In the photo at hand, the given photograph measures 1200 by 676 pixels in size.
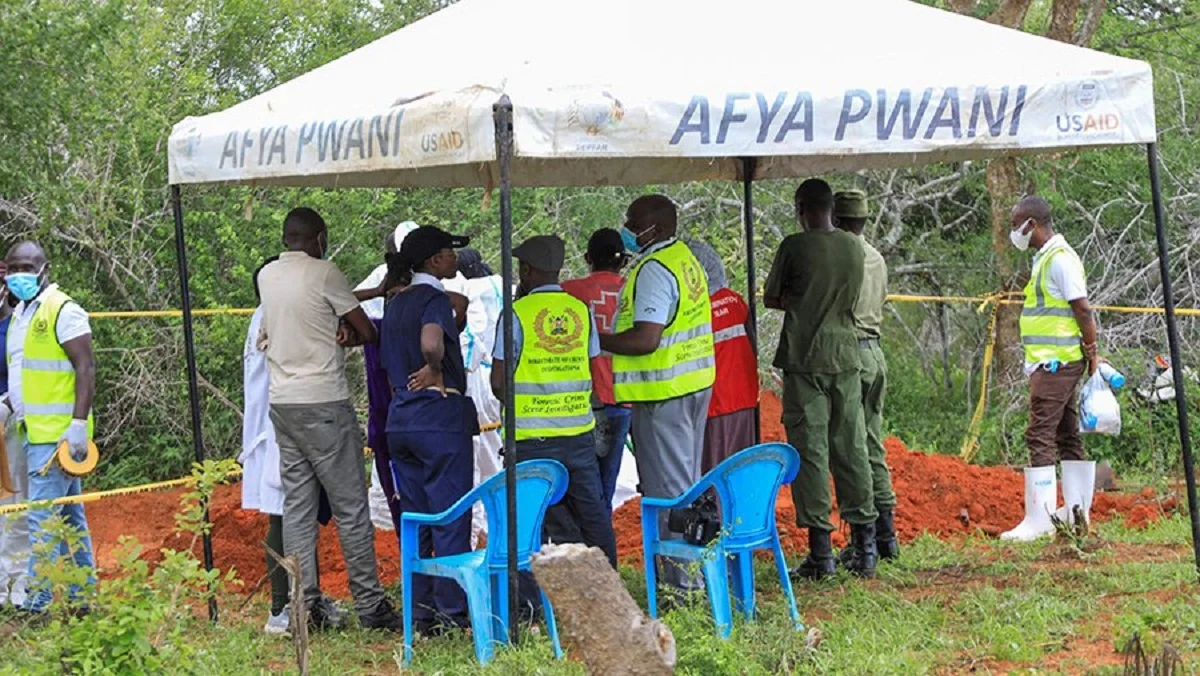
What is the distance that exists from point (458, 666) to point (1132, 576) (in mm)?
3357

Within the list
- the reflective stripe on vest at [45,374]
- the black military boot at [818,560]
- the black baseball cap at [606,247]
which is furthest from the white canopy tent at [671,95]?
the black military boot at [818,560]

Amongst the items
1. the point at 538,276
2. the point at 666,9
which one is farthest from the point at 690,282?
the point at 666,9

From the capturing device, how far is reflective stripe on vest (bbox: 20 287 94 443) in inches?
321

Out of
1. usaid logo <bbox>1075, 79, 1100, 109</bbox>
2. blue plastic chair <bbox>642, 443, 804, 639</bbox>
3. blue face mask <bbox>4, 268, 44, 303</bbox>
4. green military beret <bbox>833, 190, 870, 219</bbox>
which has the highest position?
usaid logo <bbox>1075, 79, 1100, 109</bbox>

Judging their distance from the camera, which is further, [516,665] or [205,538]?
[205,538]

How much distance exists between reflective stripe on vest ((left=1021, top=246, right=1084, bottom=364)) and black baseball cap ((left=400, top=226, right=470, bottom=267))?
3380 mm

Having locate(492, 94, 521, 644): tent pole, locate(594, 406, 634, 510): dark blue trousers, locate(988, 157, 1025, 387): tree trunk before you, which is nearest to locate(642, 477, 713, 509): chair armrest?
locate(492, 94, 521, 644): tent pole

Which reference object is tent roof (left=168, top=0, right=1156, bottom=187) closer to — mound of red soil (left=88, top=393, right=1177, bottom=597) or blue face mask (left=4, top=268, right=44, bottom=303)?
blue face mask (left=4, top=268, right=44, bottom=303)

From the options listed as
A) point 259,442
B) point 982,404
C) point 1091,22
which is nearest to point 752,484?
point 259,442

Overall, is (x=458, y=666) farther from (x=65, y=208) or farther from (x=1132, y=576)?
(x=65, y=208)

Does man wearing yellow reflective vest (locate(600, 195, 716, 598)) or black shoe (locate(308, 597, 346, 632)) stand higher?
man wearing yellow reflective vest (locate(600, 195, 716, 598))

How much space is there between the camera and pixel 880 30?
24.0ft

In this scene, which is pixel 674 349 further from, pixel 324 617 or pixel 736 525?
pixel 324 617

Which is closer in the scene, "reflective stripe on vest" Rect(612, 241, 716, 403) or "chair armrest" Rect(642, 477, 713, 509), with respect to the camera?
"chair armrest" Rect(642, 477, 713, 509)
